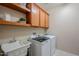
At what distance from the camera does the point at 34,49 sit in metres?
2.09

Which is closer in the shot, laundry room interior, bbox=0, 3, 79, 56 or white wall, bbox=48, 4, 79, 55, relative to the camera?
laundry room interior, bbox=0, 3, 79, 56

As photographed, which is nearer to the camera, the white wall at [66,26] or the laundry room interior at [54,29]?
the laundry room interior at [54,29]

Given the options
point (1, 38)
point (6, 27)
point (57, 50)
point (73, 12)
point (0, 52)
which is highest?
point (73, 12)

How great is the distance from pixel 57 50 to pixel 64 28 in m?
1.05

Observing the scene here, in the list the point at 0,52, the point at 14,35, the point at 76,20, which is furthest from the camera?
the point at 76,20

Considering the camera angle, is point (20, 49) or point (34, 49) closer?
point (20, 49)

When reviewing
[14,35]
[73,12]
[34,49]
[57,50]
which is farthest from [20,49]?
[73,12]

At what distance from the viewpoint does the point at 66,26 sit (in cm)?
356

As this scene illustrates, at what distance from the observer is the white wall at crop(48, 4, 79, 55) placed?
332cm

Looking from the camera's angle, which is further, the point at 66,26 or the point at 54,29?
the point at 54,29

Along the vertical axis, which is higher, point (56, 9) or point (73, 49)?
point (56, 9)

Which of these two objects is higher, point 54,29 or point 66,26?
point 66,26

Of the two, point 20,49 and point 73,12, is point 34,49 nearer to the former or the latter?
point 20,49

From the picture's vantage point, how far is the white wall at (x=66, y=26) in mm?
3316
